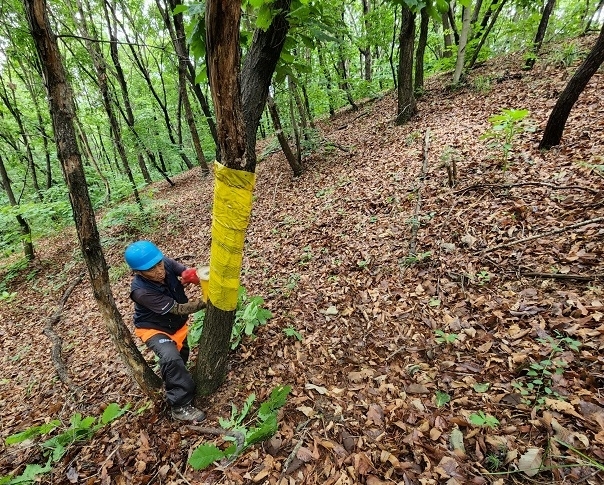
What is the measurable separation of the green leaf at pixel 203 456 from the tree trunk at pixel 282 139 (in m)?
7.04

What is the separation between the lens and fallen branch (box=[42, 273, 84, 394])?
169 inches

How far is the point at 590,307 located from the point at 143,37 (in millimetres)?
21469


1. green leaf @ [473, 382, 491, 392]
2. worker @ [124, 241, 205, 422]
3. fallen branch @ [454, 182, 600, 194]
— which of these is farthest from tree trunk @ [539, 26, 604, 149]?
worker @ [124, 241, 205, 422]

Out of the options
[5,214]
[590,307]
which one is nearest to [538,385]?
[590,307]

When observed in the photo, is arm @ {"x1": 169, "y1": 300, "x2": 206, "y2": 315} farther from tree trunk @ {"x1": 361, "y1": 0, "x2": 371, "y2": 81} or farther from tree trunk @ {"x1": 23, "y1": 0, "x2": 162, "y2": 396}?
tree trunk @ {"x1": 361, "y1": 0, "x2": 371, "y2": 81}

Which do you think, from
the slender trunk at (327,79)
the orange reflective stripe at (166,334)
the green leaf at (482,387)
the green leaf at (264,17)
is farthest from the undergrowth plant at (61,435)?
the slender trunk at (327,79)

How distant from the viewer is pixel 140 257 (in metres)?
2.98

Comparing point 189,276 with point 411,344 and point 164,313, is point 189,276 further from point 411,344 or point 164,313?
point 411,344

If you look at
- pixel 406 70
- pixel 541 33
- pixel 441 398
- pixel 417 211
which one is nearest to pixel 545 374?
pixel 441 398

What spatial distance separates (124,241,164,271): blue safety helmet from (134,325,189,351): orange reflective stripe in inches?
26.7

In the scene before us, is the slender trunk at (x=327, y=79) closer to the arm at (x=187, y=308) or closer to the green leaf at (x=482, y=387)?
the arm at (x=187, y=308)

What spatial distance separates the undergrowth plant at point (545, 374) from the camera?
233cm

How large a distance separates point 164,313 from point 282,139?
624 centimetres

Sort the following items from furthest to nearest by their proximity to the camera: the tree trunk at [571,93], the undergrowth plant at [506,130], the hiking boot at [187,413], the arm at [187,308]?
1. the undergrowth plant at [506,130]
2. the tree trunk at [571,93]
3. the arm at [187,308]
4. the hiking boot at [187,413]
